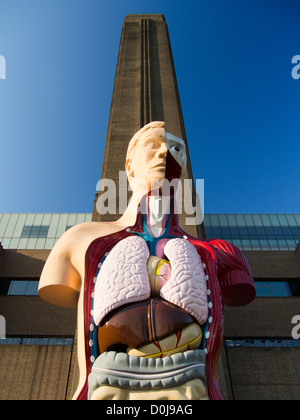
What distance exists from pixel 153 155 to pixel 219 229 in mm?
17306

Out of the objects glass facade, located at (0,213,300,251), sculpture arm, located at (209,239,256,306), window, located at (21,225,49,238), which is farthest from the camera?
window, located at (21,225,49,238)

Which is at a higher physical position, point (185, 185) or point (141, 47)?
point (141, 47)

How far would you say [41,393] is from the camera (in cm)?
641

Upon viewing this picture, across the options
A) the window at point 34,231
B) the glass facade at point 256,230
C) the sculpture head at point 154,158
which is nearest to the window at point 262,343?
the sculpture head at point 154,158

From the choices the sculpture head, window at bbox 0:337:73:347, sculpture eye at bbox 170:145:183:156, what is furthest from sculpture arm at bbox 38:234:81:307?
window at bbox 0:337:73:347

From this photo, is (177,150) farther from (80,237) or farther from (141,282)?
(141,282)

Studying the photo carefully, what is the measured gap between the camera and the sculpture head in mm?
3703

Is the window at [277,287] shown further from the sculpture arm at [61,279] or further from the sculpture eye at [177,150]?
the sculpture arm at [61,279]

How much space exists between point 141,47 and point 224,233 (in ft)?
36.8

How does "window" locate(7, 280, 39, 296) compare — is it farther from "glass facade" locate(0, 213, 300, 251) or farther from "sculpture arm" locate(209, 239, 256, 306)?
"glass facade" locate(0, 213, 300, 251)

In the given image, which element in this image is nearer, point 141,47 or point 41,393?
point 41,393

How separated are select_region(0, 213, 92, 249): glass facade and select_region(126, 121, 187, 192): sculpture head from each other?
13.5 metres
